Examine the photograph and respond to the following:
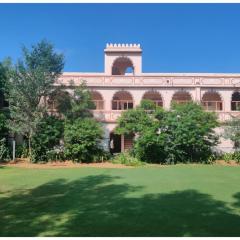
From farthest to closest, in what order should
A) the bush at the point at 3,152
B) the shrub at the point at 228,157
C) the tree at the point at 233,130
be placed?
the shrub at the point at 228,157, the bush at the point at 3,152, the tree at the point at 233,130

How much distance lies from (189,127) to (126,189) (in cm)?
1366

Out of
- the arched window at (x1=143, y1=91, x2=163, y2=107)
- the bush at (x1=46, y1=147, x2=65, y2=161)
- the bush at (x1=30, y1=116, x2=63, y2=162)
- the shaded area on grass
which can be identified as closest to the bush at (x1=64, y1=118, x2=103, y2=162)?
the bush at (x1=46, y1=147, x2=65, y2=161)

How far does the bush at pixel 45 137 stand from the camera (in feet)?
86.6

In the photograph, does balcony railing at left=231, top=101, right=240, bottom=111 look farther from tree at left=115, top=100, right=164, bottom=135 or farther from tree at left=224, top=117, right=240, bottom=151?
tree at left=115, top=100, right=164, bottom=135

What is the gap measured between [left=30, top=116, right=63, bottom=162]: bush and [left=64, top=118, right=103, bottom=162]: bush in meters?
0.65

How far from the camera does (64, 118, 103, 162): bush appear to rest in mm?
26062

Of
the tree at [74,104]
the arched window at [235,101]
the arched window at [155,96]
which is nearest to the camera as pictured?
the tree at [74,104]

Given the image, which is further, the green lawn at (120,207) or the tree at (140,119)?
the tree at (140,119)

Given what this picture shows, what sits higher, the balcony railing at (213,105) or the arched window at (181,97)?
the arched window at (181,97)

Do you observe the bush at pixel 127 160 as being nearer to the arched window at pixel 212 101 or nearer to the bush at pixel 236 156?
the bush at pixel 236 156

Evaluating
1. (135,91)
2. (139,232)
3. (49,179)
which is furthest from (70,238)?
(135,91)

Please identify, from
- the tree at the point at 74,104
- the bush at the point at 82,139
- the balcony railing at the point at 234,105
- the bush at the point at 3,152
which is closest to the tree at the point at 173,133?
the bush at the point at 82,139

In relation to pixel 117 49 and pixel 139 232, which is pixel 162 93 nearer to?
pixel 117 49

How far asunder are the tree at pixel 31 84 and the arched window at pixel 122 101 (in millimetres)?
7976
